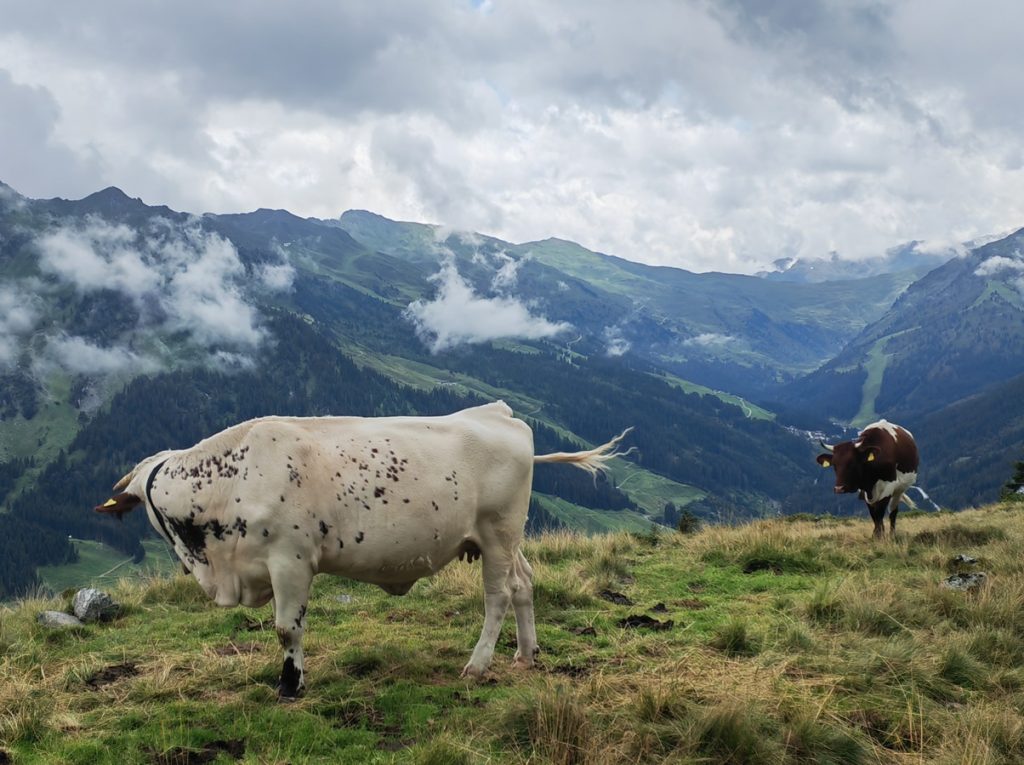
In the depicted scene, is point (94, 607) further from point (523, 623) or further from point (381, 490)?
point (523, 623)

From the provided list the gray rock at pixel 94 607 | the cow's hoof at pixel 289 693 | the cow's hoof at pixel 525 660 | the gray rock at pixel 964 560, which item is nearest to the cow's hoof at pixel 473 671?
the cow's hoof at pixel 525 660

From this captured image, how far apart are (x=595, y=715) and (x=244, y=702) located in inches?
140

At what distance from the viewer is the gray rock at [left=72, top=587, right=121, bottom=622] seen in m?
11.2

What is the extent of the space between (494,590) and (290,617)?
7.77 feet

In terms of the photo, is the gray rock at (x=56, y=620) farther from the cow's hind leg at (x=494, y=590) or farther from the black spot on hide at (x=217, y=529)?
the cow's hind leg at (x=494, y=590)

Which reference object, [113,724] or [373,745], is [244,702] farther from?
[373,745]

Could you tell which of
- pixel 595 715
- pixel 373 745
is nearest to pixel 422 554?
pixel 373 745

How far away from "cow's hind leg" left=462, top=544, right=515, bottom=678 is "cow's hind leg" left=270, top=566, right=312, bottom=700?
193 cm

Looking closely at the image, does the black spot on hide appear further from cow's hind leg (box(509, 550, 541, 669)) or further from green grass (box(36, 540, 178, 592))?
green grass (box(36, 540, 178, 592))

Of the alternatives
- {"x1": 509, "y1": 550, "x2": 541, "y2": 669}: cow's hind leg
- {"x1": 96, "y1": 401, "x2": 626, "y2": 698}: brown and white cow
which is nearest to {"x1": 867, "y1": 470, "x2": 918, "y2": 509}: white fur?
{"x1": 509, "y1": 550, "x2": 541, "y2": 669}: cow's hind leg

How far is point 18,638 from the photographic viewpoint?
9.76 m

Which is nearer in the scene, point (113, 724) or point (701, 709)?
point (701, 709)

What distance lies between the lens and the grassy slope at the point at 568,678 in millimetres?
5848

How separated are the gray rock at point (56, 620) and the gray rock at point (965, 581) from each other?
12.6 meters
